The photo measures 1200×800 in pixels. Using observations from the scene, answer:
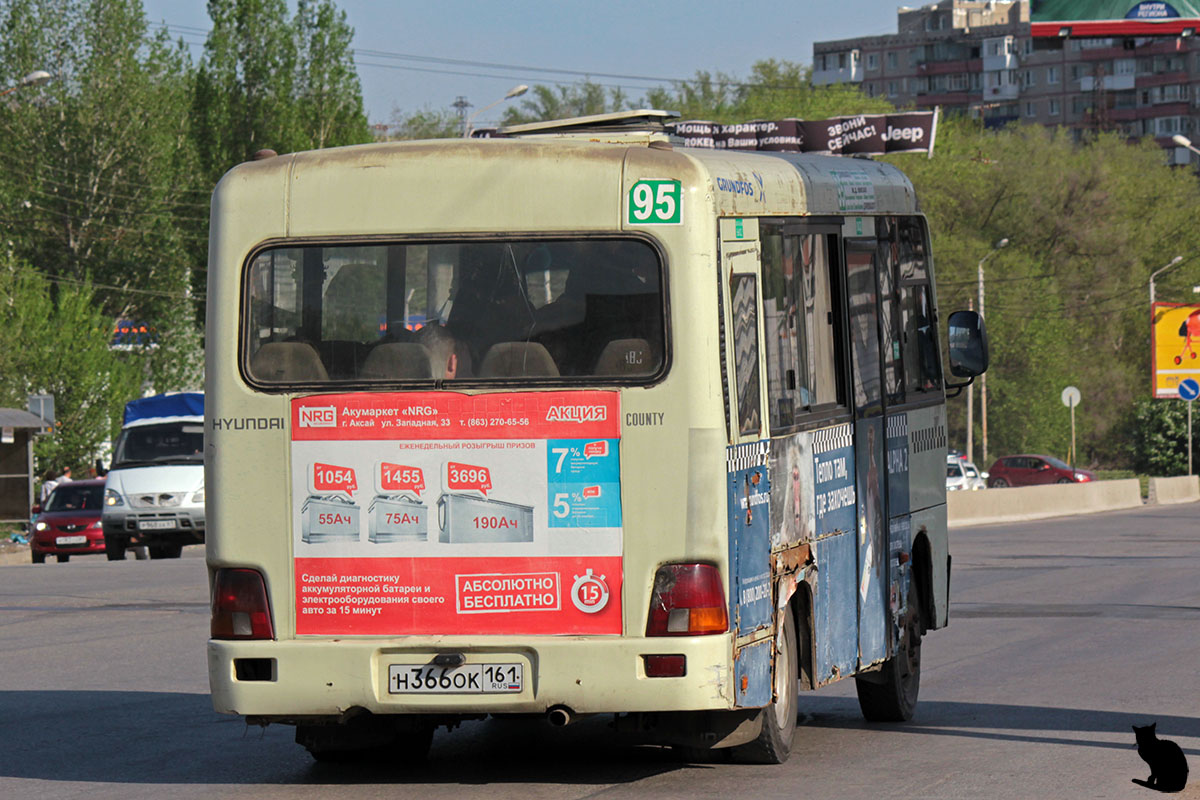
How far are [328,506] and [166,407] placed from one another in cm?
2166

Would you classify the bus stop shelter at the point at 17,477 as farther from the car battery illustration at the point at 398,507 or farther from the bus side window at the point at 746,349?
the bus side window at the point at 746,349

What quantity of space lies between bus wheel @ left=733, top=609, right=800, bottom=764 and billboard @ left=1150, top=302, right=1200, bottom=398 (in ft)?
187

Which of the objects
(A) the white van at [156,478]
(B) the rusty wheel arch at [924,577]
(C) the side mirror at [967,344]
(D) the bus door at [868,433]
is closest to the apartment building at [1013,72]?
(A) the white van at [156,478]

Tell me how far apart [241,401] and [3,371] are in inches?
1848

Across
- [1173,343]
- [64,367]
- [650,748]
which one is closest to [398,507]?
[650,748]

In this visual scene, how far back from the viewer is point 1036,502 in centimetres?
4259

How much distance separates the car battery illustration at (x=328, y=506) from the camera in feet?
27.2

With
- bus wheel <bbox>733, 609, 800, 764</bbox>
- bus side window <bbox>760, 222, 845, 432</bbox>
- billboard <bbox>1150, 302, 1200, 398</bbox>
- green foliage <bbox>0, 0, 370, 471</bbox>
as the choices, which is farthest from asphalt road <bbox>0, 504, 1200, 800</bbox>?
green foliage <bbox>0, 0, 370, 471</bbox>

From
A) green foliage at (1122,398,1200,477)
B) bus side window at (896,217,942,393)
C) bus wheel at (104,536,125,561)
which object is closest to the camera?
bus side window at (896,217,942,393)

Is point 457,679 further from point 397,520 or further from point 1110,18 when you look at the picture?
point 1110,18

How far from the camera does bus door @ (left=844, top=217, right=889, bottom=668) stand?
33.2ft

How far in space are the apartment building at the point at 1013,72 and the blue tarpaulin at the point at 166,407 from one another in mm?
117331

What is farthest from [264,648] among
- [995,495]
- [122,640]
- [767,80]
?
[767,80]

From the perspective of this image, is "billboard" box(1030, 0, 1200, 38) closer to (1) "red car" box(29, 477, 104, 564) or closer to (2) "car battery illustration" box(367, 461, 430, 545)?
(1) "red car" box(29, 477, 104, 564)
